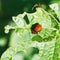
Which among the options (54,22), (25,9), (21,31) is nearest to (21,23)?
(21,31)

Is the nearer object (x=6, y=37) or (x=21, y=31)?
(x=21, y=31)

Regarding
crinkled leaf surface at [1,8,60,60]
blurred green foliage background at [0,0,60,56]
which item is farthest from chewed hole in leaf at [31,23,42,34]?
blurred green foliage background at [0,0,60,56]

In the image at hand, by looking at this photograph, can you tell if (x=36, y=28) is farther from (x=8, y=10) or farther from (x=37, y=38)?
(x=8, y=10)

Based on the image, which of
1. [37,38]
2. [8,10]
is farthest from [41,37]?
[8,10]

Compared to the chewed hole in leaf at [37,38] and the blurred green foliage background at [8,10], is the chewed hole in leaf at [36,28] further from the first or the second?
the blurred green foliage background at [8,10]

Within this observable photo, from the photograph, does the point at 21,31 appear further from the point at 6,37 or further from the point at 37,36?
the point at 6,37

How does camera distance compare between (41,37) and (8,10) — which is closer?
(41,37)

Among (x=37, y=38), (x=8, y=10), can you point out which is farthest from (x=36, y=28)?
(x=8, y=10)

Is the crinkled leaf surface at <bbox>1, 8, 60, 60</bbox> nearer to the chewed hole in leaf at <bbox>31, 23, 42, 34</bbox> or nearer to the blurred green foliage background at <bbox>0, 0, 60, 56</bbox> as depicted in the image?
the chewed hole in leaf at <bbox>31, 23, 42, 34</bbox>

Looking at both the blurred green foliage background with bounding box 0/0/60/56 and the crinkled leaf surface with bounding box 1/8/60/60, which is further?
the blurred green foliage background with bounding box 0/0/60/56
